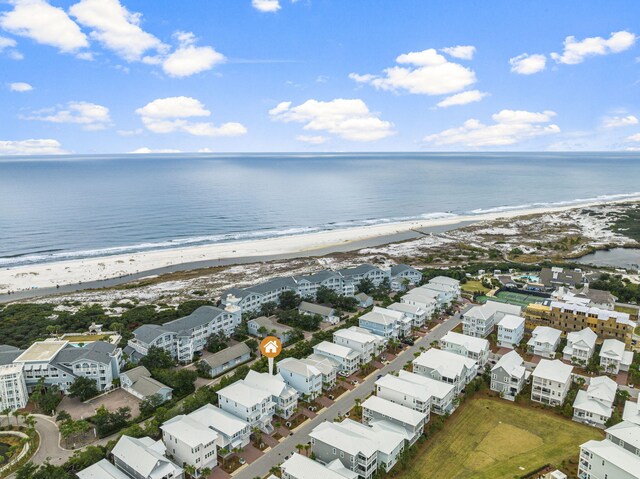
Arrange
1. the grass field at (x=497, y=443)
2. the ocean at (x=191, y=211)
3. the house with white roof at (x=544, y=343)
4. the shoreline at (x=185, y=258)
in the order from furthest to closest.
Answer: the ocean at (x=191, y=211) < the shoreline at (x=185, y=258) < the house with white roof at (x=544, y=343) < the grass field at (x=497, y=443)

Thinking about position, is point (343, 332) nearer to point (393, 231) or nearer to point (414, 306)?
point (414, 306)

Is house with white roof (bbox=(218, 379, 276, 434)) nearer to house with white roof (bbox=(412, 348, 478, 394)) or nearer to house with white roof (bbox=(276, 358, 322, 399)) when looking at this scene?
house with white roof (bbox=(276, 358, 322, 399))

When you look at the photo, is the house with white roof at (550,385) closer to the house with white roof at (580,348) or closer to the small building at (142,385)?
the house with white roof at (580,348)

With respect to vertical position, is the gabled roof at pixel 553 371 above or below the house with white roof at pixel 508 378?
above

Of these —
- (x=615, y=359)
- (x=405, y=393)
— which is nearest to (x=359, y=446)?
(x=405, y=393)

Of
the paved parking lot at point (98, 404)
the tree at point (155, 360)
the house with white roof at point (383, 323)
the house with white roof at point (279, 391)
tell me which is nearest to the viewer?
the house with white roof at point (279, 391)

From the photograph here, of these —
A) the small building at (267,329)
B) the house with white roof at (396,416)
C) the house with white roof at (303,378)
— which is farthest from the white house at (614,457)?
the small building at (267,329)

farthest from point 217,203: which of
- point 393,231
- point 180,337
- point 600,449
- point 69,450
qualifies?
point 600,449
